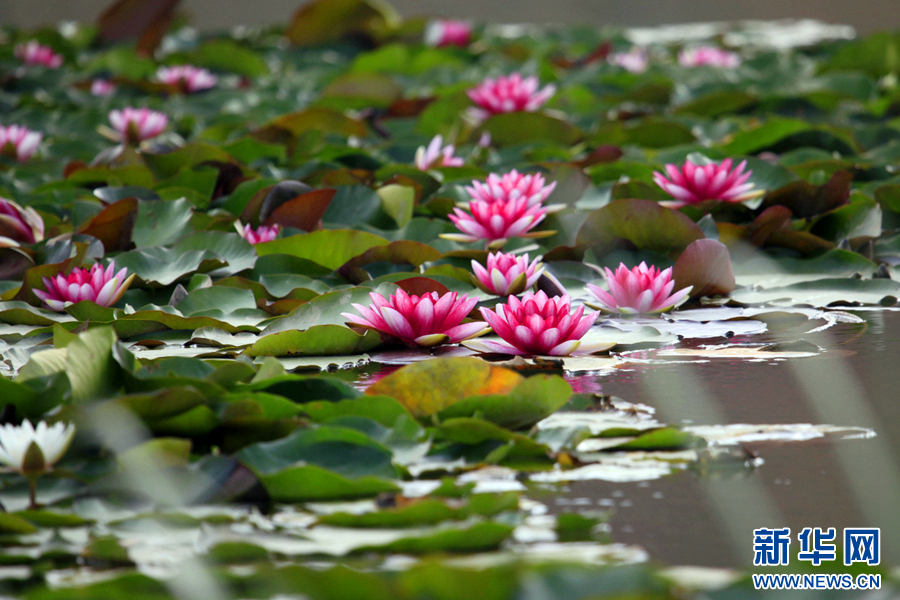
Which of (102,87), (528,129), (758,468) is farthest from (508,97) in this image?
(758,468)

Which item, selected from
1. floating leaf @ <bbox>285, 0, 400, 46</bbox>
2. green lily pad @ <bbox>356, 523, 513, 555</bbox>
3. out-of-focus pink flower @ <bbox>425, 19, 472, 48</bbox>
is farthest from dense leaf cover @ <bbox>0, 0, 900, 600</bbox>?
out-of-focus pink flower @ <bbox>425, 19, 472, 48</bbox>

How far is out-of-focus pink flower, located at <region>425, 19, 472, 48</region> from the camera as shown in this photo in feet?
16.3

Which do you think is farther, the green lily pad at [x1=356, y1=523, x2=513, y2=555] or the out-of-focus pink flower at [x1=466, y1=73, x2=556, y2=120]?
the out-of-focus pink flower at [x1=466, y1=73, x2=556, y2=120]

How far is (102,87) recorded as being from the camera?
151 inches

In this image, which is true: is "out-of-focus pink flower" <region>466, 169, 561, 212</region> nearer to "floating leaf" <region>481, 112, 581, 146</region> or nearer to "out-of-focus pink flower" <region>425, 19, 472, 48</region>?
"floating leaf" <region>481, 112, 581, 146</region>

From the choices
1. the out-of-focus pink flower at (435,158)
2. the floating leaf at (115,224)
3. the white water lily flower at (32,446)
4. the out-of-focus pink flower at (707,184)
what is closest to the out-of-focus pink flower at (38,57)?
the out-of-focus pink flower at (435,158)

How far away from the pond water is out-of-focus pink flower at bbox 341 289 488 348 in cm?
19

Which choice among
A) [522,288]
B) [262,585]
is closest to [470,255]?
[522,288]

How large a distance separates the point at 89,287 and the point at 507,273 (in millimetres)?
635

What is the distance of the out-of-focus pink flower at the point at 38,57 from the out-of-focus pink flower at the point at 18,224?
2.88m

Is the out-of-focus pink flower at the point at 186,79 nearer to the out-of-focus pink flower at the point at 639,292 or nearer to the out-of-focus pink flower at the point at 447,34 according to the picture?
the out-of-focus pink flower at the point at 447,34

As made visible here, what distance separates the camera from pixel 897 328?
1376 mm

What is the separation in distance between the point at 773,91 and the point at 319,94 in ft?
5.54

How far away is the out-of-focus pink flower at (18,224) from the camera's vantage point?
1763 mm
